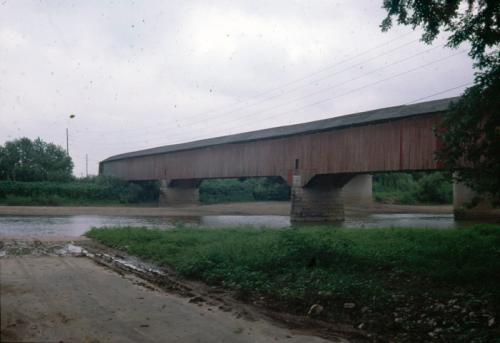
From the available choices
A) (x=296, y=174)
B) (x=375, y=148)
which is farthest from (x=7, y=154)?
(x=375, y=148)

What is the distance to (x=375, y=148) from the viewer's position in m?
23.5

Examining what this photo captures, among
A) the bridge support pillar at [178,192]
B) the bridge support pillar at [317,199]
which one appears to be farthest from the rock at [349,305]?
the bridge support pillar at [178,192]

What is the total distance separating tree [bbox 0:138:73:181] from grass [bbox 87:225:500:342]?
144 ft

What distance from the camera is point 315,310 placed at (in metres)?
6.18

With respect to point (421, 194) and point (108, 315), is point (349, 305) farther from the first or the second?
point (421, 194)

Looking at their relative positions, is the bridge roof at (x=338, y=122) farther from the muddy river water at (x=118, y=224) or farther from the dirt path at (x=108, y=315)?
the dirt path at (x=108, y=315)

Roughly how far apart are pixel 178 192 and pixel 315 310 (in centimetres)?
3838

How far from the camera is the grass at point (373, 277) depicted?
5648 mm

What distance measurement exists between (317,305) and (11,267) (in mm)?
5312

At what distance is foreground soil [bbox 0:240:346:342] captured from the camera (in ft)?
15.4

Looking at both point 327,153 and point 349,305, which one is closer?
point 349,305

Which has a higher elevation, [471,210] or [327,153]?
[327,153]

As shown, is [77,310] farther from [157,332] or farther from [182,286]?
[182,286]

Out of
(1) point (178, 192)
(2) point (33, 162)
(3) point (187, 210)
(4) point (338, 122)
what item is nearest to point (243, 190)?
(1) point (178, 192)
